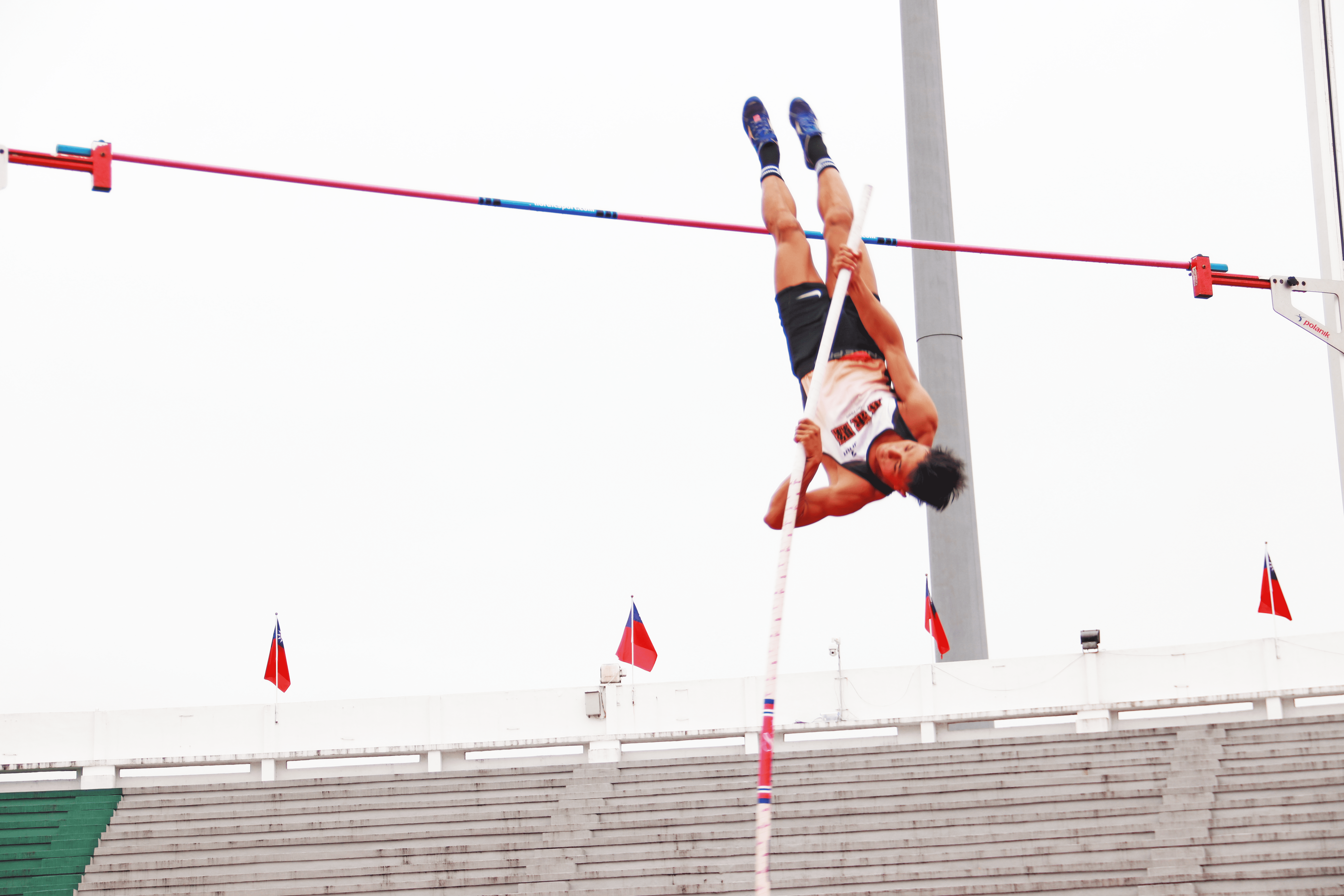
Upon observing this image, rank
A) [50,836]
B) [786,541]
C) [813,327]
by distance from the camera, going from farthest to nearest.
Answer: [50,836]
[813,327]
[786,541]

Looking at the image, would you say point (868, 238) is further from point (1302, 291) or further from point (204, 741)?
point (204, 741)

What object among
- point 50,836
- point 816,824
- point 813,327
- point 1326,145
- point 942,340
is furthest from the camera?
point 942,340

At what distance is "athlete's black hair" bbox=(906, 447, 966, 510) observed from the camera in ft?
22.5

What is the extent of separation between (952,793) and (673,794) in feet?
11.1

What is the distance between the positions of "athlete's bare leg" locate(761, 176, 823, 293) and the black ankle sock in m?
0.26

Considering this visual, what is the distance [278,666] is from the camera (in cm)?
1909

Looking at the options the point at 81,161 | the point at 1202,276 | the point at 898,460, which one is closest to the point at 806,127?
the point at 898,460

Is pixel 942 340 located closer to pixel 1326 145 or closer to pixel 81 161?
pixel 1326 145

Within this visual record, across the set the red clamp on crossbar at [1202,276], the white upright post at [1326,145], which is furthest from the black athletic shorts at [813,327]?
the white upright post at [1326,145]

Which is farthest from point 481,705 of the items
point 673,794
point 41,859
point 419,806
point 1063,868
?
point 1063,868

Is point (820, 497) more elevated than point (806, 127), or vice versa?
point (806, 127)

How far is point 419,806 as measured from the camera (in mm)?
16812

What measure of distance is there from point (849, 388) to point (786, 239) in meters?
0.98

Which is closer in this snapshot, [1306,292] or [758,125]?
[758,125]
